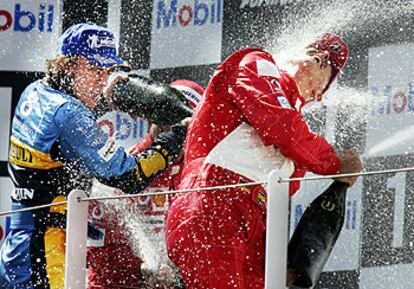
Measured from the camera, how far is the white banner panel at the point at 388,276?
4375 millimetres

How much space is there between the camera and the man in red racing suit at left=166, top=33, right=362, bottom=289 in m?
4.00

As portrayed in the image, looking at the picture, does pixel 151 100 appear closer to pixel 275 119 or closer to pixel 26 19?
pixel 275 119

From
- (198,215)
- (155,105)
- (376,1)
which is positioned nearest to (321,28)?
(376,1)

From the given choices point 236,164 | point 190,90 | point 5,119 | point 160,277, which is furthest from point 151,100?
point 5,119

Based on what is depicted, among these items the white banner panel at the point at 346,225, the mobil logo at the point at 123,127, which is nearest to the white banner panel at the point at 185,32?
the mobil logo at the point at 123,127

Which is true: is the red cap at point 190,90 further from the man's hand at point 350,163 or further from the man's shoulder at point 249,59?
the man's hand at point 350,163

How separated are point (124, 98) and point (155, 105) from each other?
6.0 inches

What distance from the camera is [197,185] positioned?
406 cm

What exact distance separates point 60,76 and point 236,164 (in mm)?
1086

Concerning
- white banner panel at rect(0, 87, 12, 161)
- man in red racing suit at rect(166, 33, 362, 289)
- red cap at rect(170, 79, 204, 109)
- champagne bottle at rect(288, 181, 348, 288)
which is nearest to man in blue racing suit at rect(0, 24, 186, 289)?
red cap at rect(170, 79, 204, 109)

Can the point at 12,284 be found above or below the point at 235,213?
below

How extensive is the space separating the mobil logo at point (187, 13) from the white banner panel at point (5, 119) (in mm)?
933

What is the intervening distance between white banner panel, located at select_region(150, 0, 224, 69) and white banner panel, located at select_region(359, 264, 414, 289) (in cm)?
168

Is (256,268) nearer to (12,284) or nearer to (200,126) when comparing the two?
(200,126)
